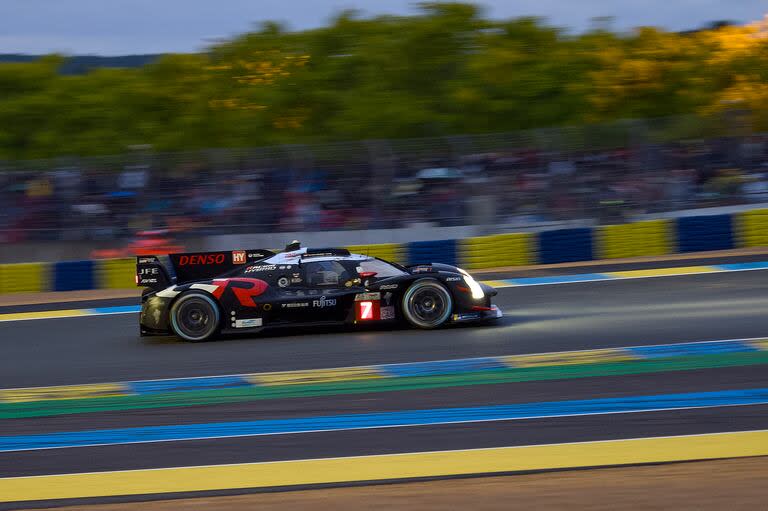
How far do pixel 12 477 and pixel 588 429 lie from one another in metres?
4.08

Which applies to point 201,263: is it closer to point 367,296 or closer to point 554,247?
point 367,296

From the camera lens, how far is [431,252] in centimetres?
1739

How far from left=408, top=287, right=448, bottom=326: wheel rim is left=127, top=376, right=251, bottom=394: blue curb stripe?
2.43 metres

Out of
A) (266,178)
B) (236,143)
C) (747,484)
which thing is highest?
(236,143)

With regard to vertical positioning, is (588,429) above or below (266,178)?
below

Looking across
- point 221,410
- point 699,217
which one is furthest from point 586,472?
point 699,217

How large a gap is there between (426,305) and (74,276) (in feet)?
29.0

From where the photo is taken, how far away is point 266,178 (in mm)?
19531

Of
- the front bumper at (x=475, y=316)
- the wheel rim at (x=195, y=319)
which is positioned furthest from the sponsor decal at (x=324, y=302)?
the front bumper at (x=475, y=316)

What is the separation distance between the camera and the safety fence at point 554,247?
58.1 feet

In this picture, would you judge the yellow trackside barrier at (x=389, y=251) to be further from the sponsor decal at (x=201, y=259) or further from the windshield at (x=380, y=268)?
the windshield at (x=380, y=268)

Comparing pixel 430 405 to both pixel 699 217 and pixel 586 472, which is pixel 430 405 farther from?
pixel 699 217

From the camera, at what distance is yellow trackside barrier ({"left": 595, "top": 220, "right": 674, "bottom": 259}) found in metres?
18.0

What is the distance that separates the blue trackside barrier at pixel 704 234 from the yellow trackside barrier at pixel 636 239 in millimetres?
209
